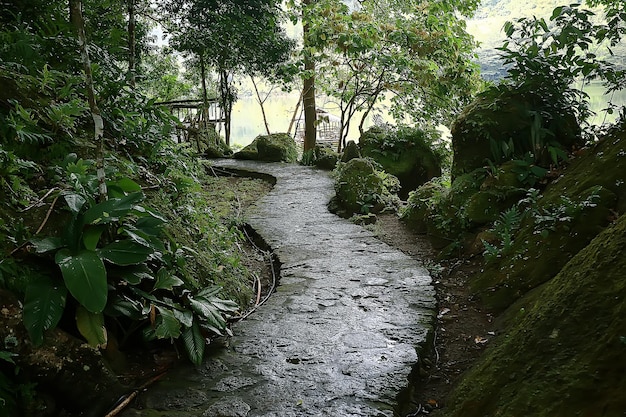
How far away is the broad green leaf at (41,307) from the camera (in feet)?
6.32

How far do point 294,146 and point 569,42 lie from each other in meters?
9.54

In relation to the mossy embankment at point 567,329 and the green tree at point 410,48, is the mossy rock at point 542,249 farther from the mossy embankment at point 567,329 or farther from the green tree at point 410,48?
the green tree at point 410,48

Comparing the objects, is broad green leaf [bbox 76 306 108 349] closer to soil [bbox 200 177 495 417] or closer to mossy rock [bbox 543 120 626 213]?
soil [bbox 200 177 495 417]

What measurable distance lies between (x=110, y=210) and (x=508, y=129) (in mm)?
3828

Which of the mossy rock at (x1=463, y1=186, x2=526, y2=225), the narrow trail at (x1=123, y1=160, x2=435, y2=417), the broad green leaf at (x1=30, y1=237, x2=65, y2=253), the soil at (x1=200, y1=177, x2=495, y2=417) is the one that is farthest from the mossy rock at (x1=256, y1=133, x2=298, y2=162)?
the broad green leaf at (x1=30, y1=237, x2=65, y2=253)

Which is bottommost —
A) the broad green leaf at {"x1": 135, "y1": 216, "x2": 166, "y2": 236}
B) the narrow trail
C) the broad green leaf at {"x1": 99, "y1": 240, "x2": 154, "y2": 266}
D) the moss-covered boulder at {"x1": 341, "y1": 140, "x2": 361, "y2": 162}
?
the narrow trail

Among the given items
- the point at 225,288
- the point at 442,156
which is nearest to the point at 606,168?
the point at 225,288

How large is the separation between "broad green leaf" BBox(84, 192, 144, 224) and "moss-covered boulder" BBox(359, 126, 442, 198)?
6.72 meters

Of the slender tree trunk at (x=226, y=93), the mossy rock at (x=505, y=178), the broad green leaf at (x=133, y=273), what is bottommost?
the broad green leaf at (x=133, y=273)

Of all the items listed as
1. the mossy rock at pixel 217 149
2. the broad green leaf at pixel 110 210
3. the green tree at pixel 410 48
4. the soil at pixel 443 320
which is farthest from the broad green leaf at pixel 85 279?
the mossy rock at pixel 217 149

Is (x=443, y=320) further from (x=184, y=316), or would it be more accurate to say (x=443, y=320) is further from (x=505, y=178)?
(x=184, y=316)

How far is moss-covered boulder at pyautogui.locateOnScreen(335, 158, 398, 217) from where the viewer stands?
620cm

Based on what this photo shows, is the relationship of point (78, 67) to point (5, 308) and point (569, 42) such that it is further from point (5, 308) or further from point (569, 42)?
point (569, 42)

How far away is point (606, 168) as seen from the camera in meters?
3.26
